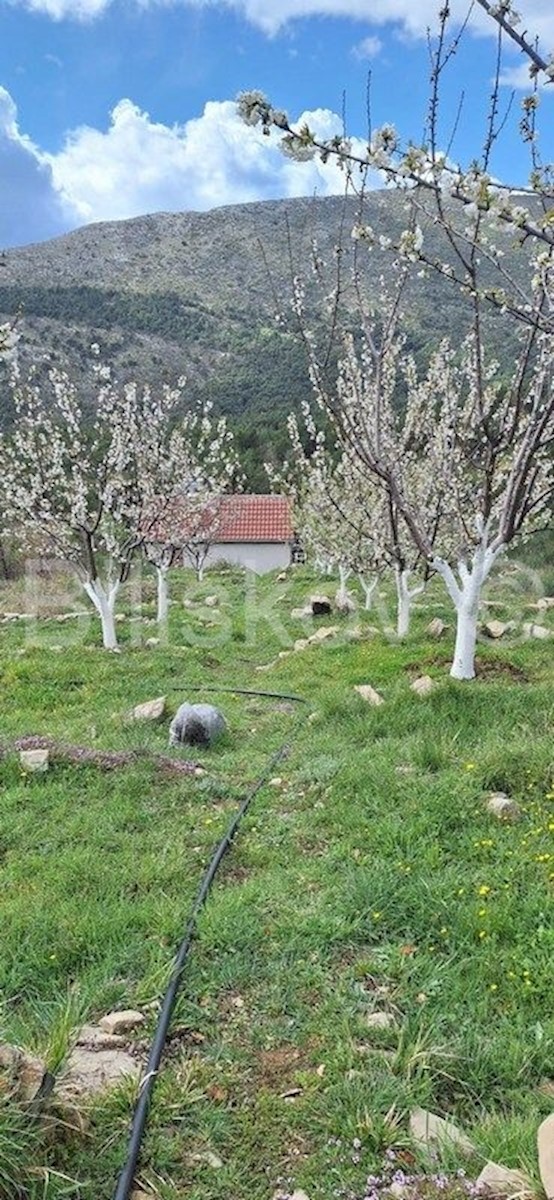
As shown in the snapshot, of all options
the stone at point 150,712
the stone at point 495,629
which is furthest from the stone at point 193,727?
the stone at point 495,629

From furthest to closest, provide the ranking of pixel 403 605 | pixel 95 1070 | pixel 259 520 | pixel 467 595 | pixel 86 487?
pixel 259 520, pixel 86 487, pixel 403 605, pixel 467 595, pixel 95 1070

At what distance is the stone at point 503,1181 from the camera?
8.80ft

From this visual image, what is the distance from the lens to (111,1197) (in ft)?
9.49

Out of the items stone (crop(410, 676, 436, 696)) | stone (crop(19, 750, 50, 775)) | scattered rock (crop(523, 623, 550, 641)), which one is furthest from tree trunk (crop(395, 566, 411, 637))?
stone (crop(19, 750, 50, 775))

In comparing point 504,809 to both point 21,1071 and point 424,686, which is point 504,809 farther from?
point 21,1071

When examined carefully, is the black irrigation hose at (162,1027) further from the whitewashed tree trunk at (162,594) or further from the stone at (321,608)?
the stone at (321,608)

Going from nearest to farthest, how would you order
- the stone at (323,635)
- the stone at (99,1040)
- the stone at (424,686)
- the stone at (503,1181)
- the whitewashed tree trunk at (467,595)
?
1. the stone at (503,1181)
2. the stone at (99,1040)
3. the stone at (424,686)
4. the whitewashed tree trunk at (467,595)
5. the stone at (323,635)

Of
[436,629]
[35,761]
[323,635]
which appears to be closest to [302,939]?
[35,761]

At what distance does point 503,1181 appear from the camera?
2.72 m

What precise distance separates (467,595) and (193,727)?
13.2ft

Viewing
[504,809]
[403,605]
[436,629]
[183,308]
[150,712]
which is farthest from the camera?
[183,308]

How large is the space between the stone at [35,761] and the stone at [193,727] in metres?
1.51

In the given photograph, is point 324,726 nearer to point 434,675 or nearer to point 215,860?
point 434,675

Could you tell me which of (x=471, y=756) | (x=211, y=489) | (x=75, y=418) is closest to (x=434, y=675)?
(x=471, y=756)
